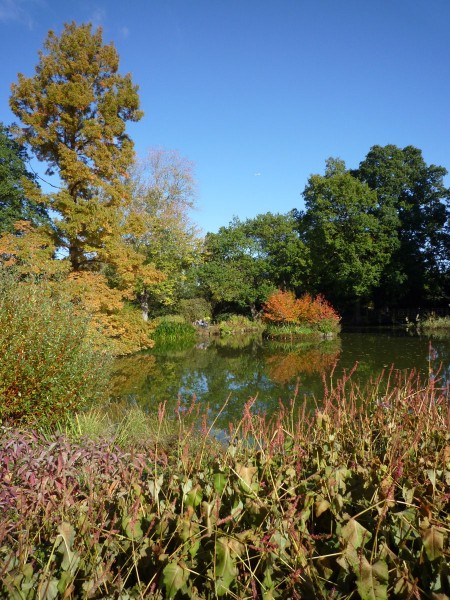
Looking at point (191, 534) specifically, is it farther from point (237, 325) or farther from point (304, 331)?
point (237, 325)

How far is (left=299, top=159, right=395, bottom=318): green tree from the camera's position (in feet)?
85.9

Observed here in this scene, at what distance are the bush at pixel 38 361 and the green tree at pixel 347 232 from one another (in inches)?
874

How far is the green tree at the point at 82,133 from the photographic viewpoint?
485 inches

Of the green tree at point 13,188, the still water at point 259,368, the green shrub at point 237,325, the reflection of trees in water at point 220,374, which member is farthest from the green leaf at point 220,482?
the green shrub at point 237,325

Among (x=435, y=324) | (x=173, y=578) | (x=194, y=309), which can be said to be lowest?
(x=173, y=578)

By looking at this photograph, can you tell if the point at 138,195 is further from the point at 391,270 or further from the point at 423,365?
the point at 423,365

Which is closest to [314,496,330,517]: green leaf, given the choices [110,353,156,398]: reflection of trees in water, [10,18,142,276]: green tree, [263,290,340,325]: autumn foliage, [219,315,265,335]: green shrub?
[110,353,156,398]: reflection of trees in water

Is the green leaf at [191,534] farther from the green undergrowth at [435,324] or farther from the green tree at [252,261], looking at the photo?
the green tree at [252,261]

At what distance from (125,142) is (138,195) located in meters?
11.0

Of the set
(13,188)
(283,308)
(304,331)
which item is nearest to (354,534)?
(13,188)

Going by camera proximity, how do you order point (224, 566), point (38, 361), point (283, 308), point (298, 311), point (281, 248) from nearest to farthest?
point (224, 566)
point (38, 361)
point (283, 308)
point (298, 311)
point (281, 248)

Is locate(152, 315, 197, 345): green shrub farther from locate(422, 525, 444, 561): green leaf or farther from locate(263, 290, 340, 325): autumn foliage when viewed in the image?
locate(422, 525, 444, 561): green leaf

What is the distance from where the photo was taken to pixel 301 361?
49.2 feet

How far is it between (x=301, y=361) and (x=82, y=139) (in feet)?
33.3
